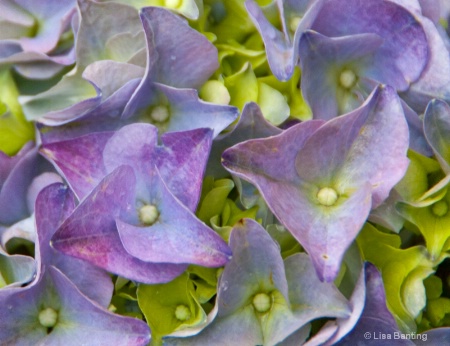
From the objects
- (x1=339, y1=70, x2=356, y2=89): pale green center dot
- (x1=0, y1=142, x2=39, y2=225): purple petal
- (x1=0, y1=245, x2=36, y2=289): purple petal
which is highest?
(x1=339, y1=70, x2=356, y2=89): pale green center dot

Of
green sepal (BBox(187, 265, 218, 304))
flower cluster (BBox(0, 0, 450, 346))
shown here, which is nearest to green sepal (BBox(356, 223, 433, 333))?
flower cluster (BBox(0, 0, 450, 346))

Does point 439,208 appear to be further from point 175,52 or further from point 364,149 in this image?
point 175,52

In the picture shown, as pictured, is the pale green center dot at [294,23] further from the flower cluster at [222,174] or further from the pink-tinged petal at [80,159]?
the pink-tinged petal at [80,159]

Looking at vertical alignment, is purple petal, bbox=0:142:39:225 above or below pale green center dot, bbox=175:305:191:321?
above

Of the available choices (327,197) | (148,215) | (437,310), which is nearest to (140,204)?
(148,215)

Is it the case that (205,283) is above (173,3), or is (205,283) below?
below

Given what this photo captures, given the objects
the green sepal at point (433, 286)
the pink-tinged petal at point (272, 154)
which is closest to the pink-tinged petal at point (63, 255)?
the pink-tinged petal at point (272, 154)

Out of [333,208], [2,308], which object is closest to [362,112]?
[333,208]

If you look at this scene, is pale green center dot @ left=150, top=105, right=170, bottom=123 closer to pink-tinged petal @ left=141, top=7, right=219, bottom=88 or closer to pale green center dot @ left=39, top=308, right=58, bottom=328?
pink-tinged petal @ left=141, top=7, right=219, bottom=88
